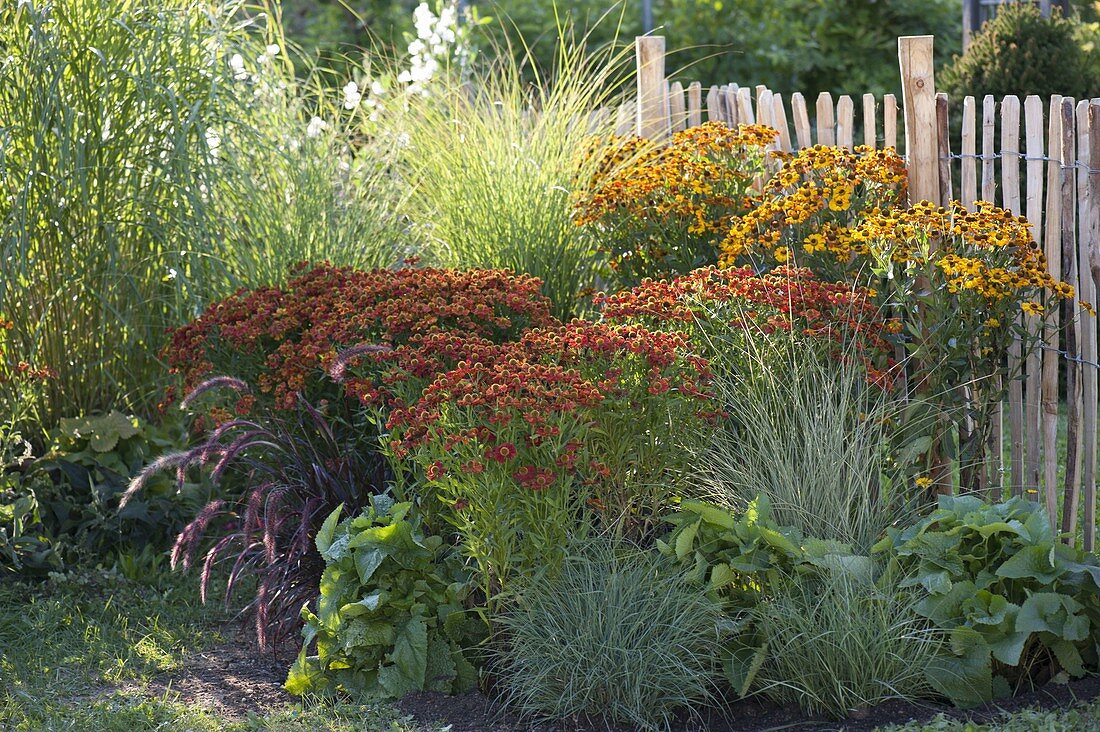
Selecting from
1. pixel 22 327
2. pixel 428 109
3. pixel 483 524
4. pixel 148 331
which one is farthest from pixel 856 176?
pixel 22 327

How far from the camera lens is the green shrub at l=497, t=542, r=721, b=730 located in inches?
122

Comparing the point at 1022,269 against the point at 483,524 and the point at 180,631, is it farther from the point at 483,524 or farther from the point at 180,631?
the point at 180,631

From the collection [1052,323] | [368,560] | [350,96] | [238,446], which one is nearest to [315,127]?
[350,96]

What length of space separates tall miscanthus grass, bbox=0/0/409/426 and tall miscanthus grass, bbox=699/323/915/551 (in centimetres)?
206

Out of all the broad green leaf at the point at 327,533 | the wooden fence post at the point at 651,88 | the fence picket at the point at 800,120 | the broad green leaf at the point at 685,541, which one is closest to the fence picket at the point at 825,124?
the fence picket at the point at 800,120

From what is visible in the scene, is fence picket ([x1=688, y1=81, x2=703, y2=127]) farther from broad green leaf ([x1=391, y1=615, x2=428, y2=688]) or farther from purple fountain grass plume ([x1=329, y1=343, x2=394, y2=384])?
broad green leaf ([x1=391, y1=615, x2=428, y2=688])

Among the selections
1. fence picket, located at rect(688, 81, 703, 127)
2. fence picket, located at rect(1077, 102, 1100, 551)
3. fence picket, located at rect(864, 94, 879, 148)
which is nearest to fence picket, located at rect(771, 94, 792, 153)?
fence picket, located at rect(864, 94, 879, 148)

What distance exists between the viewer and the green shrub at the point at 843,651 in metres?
3.10

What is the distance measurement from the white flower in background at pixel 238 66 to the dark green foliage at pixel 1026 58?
3640 millimetres

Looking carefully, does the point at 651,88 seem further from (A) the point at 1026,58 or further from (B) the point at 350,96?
(A) the point at 1026,58

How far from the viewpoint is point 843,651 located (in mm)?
3094

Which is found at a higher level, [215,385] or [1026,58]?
[1026,58]

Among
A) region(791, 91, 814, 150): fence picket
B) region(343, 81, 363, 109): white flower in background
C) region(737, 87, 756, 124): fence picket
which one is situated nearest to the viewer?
region(791, 91, 814, 150): fence picket

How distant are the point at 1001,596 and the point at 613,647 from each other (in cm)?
101
